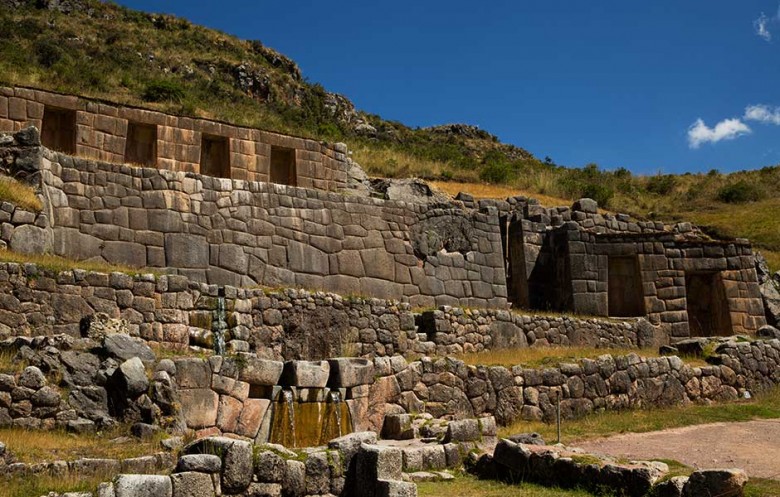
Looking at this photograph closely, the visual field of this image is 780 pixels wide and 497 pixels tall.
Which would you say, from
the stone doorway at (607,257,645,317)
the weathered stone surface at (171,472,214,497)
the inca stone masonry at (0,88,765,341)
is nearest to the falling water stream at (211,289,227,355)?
the inca stone masonry at (0,88,765,341)

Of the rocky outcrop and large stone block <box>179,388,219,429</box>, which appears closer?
large stone block <box>179,388,219,429</box>

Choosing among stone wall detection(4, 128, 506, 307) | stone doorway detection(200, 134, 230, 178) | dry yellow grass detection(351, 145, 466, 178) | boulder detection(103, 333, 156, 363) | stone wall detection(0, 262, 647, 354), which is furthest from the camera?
dry yellow grass detection(351, 145, 466, 178)

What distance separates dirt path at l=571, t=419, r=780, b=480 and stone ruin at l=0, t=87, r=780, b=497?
1734mm

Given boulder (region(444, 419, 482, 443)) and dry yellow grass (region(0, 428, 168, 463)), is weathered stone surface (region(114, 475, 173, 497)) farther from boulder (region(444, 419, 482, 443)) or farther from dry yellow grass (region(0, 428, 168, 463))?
boulder (region(444, 419, 482, 443))

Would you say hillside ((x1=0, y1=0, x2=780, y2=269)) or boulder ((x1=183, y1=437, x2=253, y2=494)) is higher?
hillside ((x1=0, y1=0, x2=780, y2=269))

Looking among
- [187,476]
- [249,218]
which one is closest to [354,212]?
[249,218]

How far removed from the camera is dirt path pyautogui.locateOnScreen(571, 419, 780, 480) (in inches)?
400

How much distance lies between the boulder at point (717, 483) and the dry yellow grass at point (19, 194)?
10071 mm

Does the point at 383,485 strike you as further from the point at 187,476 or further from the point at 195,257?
the point at 195,257

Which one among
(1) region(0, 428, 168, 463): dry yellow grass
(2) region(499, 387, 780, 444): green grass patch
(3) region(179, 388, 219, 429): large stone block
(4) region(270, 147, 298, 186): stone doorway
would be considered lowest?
(2) region(499, 387, 780, 444): green grass patch

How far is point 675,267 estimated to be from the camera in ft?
70.0

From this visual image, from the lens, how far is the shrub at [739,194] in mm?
37969

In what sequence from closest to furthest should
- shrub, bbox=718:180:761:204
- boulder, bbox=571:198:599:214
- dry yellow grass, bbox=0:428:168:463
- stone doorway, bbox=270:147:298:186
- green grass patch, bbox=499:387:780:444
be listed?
dry yellow grass, bbox=0:428:168:463
green grass patch, bbox=499:387:780:444
stone doorway, bbox=270:147:298:186
boulder, bbox=571:198:599:214
shrub, bbox=718:180:761:204

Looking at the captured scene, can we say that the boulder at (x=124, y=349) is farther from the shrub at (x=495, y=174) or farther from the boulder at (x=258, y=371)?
the shrub at (x=495, y=174)
